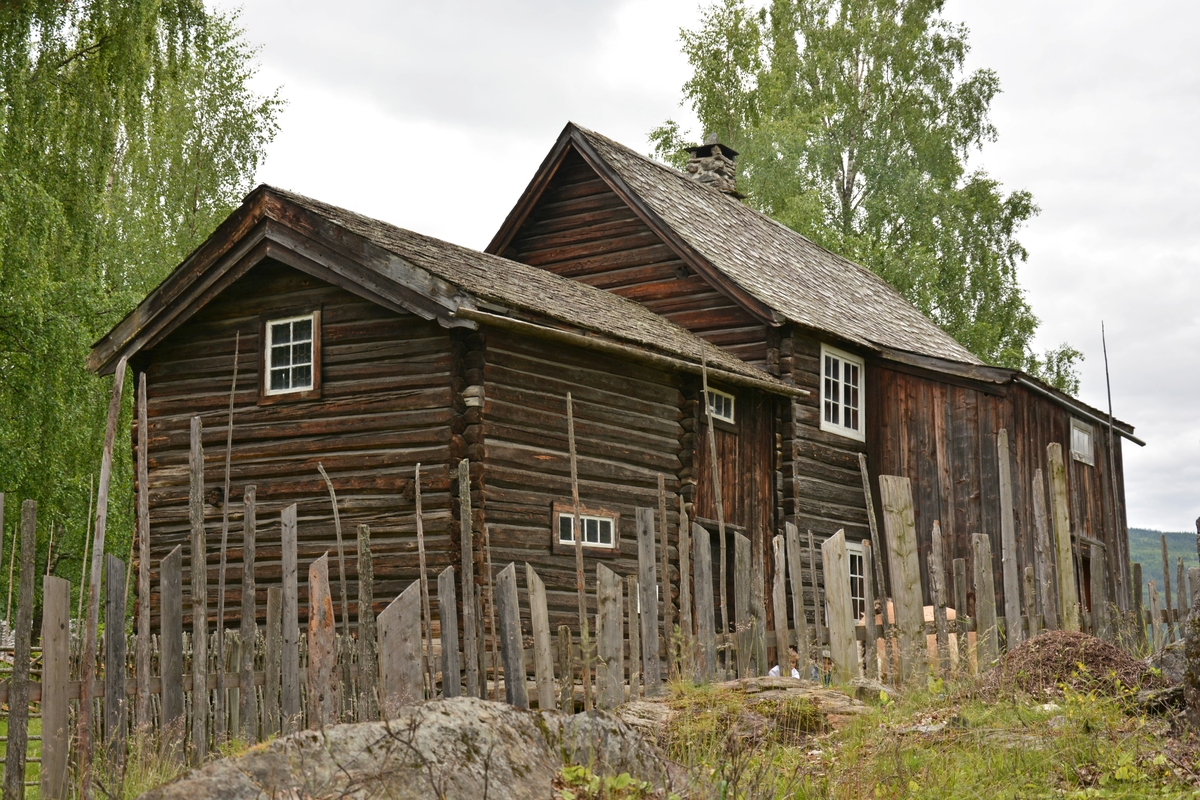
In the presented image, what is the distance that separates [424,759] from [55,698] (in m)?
2.83

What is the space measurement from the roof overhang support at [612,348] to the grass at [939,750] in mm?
5806

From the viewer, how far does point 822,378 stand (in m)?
18.6

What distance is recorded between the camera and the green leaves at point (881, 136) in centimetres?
3228

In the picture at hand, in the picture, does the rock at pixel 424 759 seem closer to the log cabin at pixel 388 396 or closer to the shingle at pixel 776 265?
the log cabin at pixel 388 396

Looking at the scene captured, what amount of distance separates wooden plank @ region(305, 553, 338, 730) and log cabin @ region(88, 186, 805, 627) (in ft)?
16.1

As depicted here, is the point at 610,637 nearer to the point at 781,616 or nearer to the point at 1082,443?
the point at 781,616

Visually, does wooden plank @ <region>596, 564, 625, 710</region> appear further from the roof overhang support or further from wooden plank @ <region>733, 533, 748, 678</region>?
the roof overhang support

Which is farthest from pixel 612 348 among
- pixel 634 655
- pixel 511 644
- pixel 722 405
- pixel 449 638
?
pixel 449 638

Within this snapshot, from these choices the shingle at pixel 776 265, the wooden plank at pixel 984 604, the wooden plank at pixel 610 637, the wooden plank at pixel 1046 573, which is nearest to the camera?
the wooden plank at pixel 610 637

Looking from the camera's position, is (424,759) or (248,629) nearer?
(424,759)

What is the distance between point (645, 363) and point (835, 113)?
20348mm

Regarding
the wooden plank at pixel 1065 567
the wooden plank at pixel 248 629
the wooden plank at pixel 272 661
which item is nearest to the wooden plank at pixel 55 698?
the wooden plank at pixel 248 629

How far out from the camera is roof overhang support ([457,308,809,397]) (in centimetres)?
1252

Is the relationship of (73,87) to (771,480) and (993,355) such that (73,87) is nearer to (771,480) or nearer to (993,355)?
(771,480)
